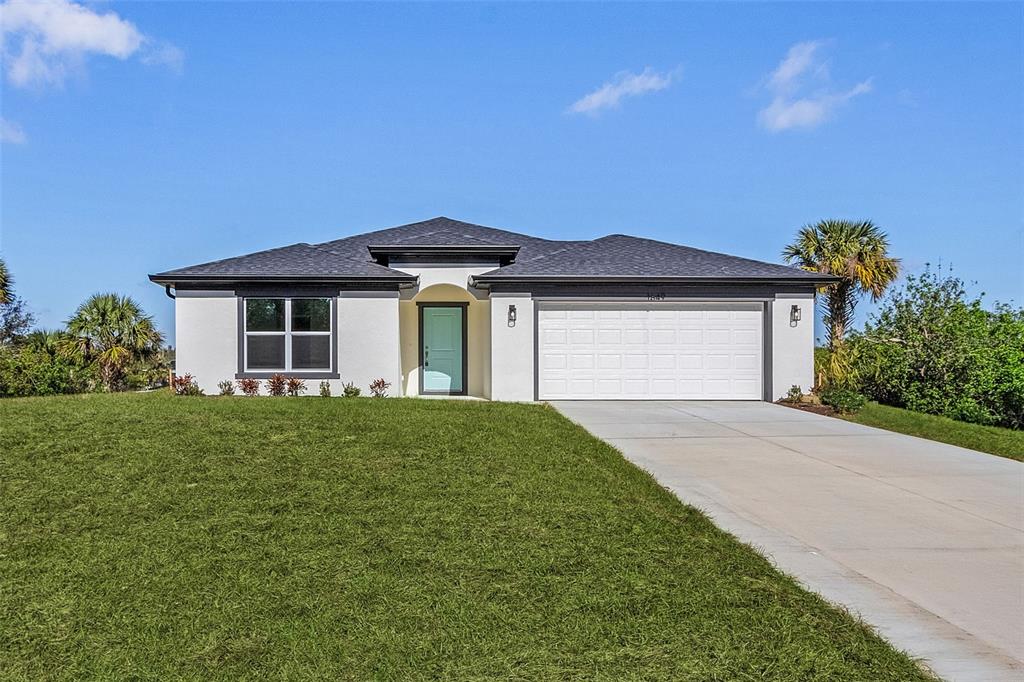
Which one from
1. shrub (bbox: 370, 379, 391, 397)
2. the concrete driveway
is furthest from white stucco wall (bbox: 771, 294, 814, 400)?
shrub (bbox: 370, 379, 391, 397)

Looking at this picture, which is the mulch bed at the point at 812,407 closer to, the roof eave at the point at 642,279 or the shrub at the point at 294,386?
the roof eave at the point at 642,279

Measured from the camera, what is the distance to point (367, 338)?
578 inches

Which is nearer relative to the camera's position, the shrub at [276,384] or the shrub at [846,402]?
the shrub at [846,402]

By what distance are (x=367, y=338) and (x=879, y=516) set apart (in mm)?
11604

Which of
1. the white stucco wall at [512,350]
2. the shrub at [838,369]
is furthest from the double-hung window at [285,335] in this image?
the shrub at [838,369]

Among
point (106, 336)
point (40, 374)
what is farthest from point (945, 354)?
point (40, 374)

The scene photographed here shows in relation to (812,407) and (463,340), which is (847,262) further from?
(463,340)

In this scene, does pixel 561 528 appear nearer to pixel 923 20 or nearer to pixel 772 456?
pixel 772 456

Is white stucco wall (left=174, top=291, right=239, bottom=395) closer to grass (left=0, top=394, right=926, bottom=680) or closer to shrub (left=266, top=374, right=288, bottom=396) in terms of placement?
shrub (left=266, top=374, right=288, bottom=396)

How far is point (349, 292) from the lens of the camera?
47.8 ft

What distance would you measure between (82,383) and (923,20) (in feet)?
73.3

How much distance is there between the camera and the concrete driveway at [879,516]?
3.58m

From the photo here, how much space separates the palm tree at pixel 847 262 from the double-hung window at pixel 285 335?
16777 millimetres

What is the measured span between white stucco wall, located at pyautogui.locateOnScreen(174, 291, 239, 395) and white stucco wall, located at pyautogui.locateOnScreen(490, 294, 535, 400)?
20.9 ft
